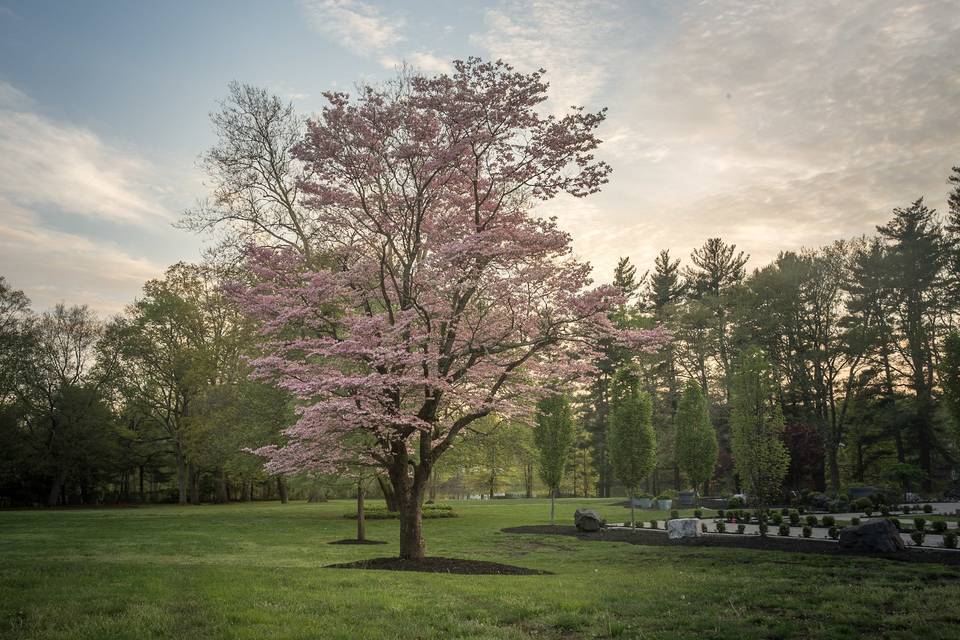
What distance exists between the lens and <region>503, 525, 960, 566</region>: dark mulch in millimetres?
12797

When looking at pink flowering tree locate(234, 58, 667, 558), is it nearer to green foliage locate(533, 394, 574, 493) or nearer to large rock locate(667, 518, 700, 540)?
large rock locate(667, 518, 700, 540)

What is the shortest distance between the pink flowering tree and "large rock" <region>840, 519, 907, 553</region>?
267 inches

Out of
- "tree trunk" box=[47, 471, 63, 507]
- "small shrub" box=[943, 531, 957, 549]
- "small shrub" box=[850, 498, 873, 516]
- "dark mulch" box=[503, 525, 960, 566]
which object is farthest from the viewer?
"tree trunk" box=[47, 471, 63, 507]

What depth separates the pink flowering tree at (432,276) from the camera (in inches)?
499

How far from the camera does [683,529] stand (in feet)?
63.2

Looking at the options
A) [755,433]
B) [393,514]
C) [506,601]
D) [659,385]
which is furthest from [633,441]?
[659,385]

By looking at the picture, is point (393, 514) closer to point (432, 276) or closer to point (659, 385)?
point (432, 276)

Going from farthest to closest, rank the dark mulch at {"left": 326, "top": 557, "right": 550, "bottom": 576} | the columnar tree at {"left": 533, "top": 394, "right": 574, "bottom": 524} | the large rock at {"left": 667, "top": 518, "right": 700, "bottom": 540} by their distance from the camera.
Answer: the columnar tree at {"left": 533, "top": 394, "right": 574, "bottom": 524}
the large rock at {"left": 667, "top": 518, "right": 700, "bottom": 540}
the dark mulch at {"left": 326, "top": 557, "right": 550, "bottom": 576}

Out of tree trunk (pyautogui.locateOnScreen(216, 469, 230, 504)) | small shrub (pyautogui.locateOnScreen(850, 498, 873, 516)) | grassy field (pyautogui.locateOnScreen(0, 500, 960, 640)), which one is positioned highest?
grassy field (pyautogui.locateOnScreen(0, 500, 960, 640))

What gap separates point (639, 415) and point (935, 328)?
29.1m

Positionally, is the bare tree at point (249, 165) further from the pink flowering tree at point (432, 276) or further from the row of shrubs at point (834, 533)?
the row of shrubs at point (834, 533)

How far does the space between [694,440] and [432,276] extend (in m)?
21.1

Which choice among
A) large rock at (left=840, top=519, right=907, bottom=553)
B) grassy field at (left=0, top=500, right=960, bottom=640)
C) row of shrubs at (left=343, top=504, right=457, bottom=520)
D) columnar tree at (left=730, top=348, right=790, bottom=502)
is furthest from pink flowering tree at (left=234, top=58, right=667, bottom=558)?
row of shrubs at (left=343, top=504, right=457, bottom=520)

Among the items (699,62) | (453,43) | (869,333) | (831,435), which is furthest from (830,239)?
(453,43)
